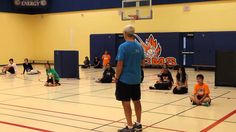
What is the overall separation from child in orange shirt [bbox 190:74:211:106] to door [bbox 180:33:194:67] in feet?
40.1

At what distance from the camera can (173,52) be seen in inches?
857

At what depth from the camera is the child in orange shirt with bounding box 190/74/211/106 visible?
9.19 metres

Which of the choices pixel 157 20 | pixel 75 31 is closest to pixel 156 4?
pixel 157 20

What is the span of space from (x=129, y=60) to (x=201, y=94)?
4.00 m

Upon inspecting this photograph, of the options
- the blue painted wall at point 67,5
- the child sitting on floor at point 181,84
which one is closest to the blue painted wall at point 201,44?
the blue painted wall at point 67,5

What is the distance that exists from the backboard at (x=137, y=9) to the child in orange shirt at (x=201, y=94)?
12066mm

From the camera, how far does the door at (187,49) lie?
70.3 feet

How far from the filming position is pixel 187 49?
850 inches

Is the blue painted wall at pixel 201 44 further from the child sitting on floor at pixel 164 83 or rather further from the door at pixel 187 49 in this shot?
the child sitting on floor at pixel 164 83

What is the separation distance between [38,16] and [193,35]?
13.5 meters

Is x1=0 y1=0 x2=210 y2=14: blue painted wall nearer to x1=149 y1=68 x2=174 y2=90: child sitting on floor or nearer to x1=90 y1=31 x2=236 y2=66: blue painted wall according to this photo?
x1=90 y1=31 x2=236 y2=66: blue painted wall

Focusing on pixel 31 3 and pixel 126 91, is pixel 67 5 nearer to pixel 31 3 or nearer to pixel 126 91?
pixel 31 3

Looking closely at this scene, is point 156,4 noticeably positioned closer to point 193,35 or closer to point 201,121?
point 193,35

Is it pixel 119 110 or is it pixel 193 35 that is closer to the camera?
pixel 119 110
